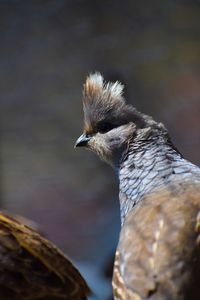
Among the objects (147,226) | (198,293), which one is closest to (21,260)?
(147,226)

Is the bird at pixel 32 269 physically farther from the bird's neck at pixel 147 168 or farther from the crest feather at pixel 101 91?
the crest feather at pixel 101 91

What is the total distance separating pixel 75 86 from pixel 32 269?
62.5 inches

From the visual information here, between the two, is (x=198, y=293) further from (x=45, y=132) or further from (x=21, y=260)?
(x=45, y=132)

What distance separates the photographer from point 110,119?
249 centimetres

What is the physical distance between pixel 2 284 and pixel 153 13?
1920 millimetres

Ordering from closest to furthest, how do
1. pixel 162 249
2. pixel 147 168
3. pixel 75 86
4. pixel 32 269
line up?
pixel 162 249
pixel 32 269
pixel 147 168
pixel 75 86

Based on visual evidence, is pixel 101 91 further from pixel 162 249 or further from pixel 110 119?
pixel 162 249

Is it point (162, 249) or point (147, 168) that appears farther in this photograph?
point (147, 168)

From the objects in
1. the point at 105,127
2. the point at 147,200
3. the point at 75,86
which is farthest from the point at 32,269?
the point at 75,86

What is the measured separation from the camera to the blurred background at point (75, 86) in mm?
3537

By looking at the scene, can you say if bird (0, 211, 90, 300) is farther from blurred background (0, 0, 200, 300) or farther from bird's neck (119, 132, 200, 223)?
blurred background (0, 0, 200, 300)

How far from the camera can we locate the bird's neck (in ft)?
7.57

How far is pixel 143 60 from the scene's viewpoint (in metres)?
3.66

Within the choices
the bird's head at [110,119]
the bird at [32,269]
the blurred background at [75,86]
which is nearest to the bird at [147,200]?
the bird's head at [110,119]
